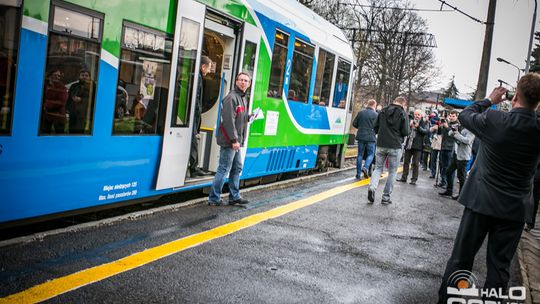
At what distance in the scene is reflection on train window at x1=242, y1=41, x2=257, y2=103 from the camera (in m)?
8.39

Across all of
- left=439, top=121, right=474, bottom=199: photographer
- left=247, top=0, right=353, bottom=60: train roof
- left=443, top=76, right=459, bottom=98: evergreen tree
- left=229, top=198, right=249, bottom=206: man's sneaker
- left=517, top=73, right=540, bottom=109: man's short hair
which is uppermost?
left=443, top=76, right=459, bottom=98: evergreen tree

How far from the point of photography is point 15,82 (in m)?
4.58

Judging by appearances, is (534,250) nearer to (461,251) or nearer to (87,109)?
(461,251)

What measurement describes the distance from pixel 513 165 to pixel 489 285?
37.2 inches

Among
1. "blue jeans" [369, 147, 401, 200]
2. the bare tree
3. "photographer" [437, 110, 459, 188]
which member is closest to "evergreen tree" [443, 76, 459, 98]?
the bare tree

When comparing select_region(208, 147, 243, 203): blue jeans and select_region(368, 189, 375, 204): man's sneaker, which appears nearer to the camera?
select_region(208, 147, 243, 203): blue jeans

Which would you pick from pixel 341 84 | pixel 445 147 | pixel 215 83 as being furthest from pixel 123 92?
pixel 445 147

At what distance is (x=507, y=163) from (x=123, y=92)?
4.00 meters

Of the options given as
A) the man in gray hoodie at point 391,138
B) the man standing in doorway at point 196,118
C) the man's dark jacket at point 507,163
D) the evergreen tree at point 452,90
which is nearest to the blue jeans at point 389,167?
the man in gray hoodie at point 391,138

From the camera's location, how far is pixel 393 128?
992 cm

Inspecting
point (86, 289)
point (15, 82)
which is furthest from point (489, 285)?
point (15, 82)

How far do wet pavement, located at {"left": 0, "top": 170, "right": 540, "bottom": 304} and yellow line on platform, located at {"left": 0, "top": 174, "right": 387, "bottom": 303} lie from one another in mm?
41

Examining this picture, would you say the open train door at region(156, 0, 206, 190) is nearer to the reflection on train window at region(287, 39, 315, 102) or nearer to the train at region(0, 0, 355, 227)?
the train at region(0, 0, 355, 227)

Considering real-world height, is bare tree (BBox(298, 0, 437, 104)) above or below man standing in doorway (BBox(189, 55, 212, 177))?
above
